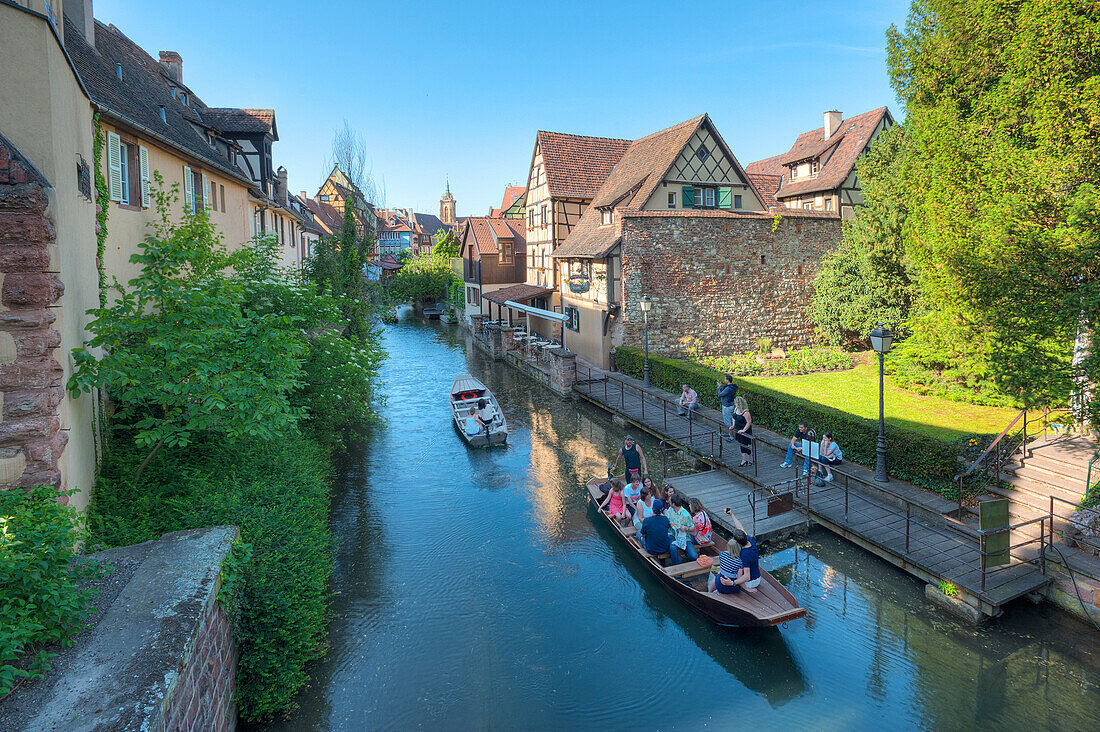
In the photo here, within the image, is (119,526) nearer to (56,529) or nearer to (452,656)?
(56,529)

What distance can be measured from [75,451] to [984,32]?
56.9 feet

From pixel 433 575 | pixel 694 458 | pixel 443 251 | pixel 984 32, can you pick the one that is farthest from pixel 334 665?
pixel 443 251

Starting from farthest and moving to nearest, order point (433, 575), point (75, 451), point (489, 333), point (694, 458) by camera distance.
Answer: point (489, 333) → point (694, 458) → point (433, 575) → point (75, 451)

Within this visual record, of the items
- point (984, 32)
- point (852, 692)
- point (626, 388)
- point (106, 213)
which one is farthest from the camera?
point (626, 388)

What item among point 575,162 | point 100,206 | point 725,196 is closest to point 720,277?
point 725,196

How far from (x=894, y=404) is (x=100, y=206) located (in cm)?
1953

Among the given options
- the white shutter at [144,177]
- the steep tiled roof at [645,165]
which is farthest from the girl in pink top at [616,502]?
the steep tiled roof at [645,165]

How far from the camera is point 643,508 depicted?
12.4 metres

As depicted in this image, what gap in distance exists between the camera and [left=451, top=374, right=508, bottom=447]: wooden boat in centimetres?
2002

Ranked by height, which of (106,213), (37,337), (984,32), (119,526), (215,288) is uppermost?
(984,32)

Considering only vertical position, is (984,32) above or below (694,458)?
above

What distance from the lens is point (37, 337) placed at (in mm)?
6730

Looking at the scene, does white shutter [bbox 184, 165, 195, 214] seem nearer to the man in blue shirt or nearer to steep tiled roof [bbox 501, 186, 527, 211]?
the man in blue shirt

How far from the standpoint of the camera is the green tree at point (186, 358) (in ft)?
26.1
